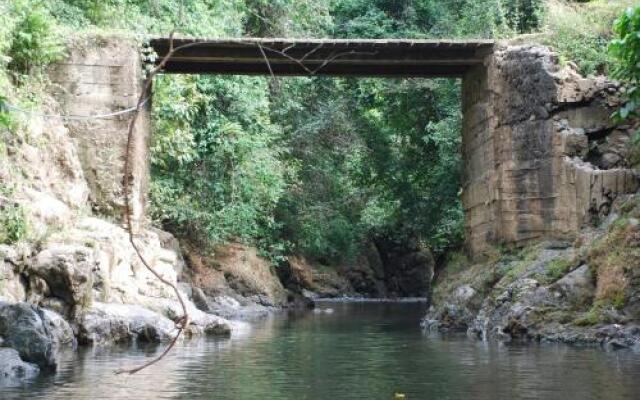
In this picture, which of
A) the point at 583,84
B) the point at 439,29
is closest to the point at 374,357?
the point at 583,84

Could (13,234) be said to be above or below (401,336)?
above

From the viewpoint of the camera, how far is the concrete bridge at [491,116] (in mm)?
21484

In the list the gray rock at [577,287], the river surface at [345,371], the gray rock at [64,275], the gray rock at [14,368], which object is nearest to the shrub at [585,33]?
the gray rock at [577,287]

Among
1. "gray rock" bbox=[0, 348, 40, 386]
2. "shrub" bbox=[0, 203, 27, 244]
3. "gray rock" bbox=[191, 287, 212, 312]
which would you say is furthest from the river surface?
"gray rock" bbox=[191, 287, 212, 312]

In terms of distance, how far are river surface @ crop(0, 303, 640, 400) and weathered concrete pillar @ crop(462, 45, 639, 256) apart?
14.0 feet

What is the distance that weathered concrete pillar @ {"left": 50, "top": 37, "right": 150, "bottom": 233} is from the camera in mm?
22453

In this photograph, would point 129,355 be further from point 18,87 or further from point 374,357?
point 18,87

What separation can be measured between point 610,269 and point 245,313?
43.4 feet

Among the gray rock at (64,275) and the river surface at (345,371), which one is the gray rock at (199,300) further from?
the gray rock at (64,275)

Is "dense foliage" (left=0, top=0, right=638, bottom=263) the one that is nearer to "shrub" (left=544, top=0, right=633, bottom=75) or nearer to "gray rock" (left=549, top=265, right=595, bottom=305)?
"shrub" (left=544, top=0, right=633, bottom=75)

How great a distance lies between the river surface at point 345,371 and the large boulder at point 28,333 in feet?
1.29

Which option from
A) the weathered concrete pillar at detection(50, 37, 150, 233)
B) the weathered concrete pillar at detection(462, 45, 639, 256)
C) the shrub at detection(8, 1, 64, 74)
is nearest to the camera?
the weathered concrete pillar at detection(462, 45, 639, 256)

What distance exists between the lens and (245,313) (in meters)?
28.4

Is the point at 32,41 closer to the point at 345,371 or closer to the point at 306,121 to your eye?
the point at 345,371
